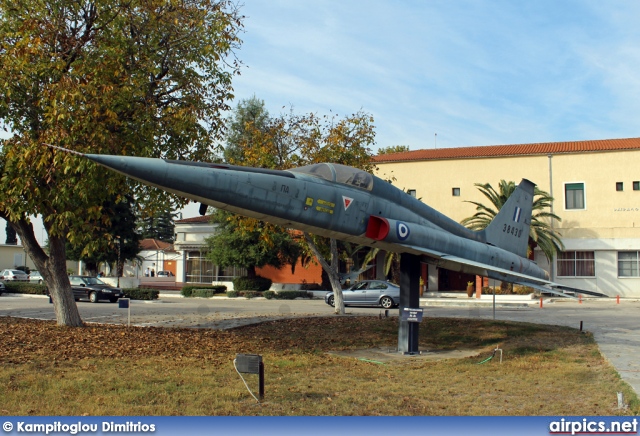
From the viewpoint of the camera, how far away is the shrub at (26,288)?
3975 cm

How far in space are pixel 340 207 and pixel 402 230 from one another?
1.85 metres

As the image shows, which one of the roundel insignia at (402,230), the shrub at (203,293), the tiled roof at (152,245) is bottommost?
the shrub at (203,293)

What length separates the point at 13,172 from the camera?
1355 centimetres

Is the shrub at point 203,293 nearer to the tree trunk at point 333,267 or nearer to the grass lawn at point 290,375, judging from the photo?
the tree trunk at point 333,267

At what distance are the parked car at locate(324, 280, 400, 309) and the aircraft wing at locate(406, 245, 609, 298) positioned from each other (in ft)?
48.6

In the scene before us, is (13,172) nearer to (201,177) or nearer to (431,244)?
(201,177)

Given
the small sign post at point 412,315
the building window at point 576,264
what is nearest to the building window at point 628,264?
the building window at point 576,264

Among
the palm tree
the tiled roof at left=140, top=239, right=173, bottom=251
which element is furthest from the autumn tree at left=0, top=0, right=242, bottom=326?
the tiled roof at left=140, top=239, right=173, bottom=251

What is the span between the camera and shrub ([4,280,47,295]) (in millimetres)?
39750

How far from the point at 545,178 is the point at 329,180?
121 feet

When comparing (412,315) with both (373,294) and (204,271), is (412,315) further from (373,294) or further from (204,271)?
(204,271)

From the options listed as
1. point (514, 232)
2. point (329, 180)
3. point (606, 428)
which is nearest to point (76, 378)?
point (329, 180)

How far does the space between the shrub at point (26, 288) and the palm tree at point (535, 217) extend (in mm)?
30521

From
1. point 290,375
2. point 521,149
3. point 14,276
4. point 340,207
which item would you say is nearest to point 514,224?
point 340,207
